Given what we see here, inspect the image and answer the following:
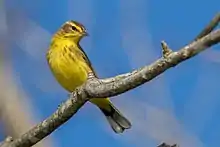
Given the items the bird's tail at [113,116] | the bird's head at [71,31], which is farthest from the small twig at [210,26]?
the bird's head at [71,31]

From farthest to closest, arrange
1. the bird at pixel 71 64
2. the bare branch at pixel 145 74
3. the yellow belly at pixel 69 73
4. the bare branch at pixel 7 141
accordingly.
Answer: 1. the yellow belly at pixel 69 73
2. the bird at pixel 71 64
3. the bare branch at pixel 7 141
4. the bare branch at pixel 145 74

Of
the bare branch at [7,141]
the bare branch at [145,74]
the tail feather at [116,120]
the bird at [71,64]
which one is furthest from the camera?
the bird at [71,64]

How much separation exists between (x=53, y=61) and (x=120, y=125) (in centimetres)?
141

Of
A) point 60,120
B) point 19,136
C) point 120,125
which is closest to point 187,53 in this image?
point 60,120

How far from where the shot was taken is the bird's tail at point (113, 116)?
464 centimetres

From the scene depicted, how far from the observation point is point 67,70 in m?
5.75

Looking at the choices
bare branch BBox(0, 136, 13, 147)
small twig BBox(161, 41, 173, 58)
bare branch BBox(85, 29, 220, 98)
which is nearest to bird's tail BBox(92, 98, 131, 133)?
bare branch BBox(0, 136, 13, 147)

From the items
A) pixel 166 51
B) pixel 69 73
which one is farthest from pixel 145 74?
pixel 69 73

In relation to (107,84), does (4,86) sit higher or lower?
higher

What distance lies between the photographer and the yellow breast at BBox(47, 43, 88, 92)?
5711 millimetres

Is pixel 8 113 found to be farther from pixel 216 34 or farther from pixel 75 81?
pixel 75 81

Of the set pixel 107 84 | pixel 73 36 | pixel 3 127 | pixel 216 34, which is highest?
pixel 73 36

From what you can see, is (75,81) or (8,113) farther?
(75,81)

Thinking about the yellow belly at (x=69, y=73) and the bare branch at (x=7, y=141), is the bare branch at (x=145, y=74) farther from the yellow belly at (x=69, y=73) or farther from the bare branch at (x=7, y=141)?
the yellow belly at (x=69, y=73)
